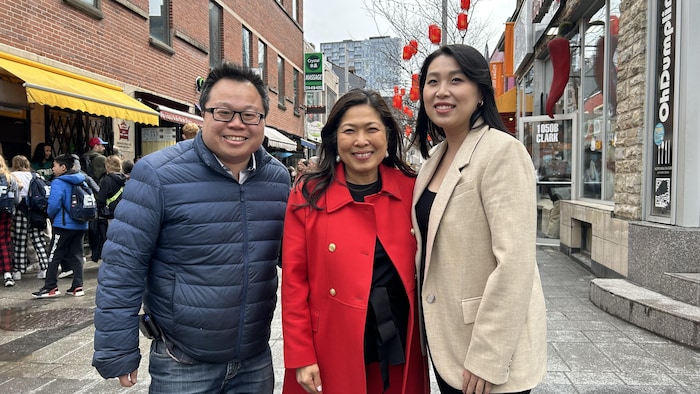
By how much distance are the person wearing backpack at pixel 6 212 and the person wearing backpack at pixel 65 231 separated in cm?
66

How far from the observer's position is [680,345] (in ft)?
13.2

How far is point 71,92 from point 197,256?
6.22 metres

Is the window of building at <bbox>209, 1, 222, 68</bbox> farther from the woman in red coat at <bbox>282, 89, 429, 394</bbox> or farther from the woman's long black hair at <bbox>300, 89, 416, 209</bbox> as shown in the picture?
the woman in red coat at <bbox>282, 89, 429, 394</bbox>

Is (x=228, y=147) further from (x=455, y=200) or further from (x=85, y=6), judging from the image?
(x=85, y=6)

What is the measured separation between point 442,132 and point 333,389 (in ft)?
4.14

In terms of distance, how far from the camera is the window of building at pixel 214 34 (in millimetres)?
14633

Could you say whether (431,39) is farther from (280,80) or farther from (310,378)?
(280,80)

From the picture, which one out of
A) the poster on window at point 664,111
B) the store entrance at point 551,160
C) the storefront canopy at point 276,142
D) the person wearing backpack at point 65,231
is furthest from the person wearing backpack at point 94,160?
the store entrance at point 551,160

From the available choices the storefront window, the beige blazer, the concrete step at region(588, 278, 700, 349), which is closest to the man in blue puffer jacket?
the beige blazer

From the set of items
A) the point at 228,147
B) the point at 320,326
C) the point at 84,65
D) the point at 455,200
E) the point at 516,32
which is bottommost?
the point at 320,326

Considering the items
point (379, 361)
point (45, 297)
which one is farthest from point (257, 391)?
point (45, 297)

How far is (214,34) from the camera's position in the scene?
14.9 metres

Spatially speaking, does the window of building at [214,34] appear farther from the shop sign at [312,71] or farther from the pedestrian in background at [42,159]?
the shop sign at [312,71]

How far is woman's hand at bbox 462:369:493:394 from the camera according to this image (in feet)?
5.54
